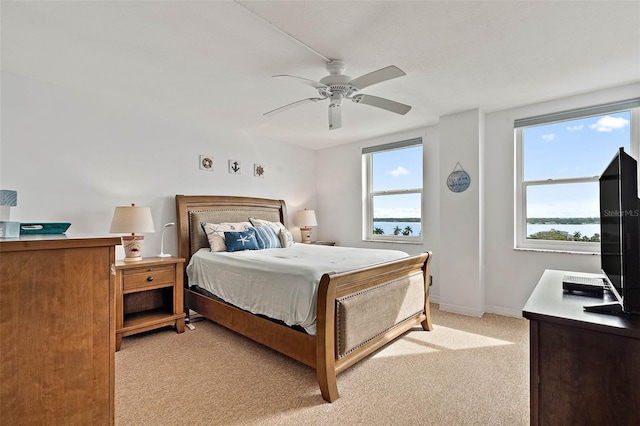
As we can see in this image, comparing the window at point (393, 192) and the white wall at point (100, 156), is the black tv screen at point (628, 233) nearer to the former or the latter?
the window at point (393, 192)

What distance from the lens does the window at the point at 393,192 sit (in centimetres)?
450

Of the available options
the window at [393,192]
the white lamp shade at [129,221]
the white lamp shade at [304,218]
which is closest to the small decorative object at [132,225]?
the white lamp shade at [129,221]

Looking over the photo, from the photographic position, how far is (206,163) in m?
4.04

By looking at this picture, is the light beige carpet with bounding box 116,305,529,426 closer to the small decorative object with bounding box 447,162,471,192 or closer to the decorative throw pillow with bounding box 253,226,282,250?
the decorative throw pillow with bounding box 253,226,282,250

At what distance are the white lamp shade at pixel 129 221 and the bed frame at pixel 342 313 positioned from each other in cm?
56

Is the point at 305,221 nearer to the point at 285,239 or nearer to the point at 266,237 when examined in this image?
the point at 285,239

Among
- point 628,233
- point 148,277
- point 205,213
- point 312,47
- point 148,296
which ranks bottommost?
point 148,296

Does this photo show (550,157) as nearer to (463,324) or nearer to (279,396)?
(463,324)

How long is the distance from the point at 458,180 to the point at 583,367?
2875 millimetres

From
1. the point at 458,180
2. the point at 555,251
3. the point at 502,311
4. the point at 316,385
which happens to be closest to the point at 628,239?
the point at 316,385

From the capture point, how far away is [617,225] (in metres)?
1.30

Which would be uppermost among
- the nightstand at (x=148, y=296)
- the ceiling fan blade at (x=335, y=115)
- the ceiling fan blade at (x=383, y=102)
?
the ceiling fan blade at (x=383, y=102)

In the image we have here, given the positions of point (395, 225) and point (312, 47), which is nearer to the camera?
point (312, 47)

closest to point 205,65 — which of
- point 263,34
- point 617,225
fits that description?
Answer: point 263,34
